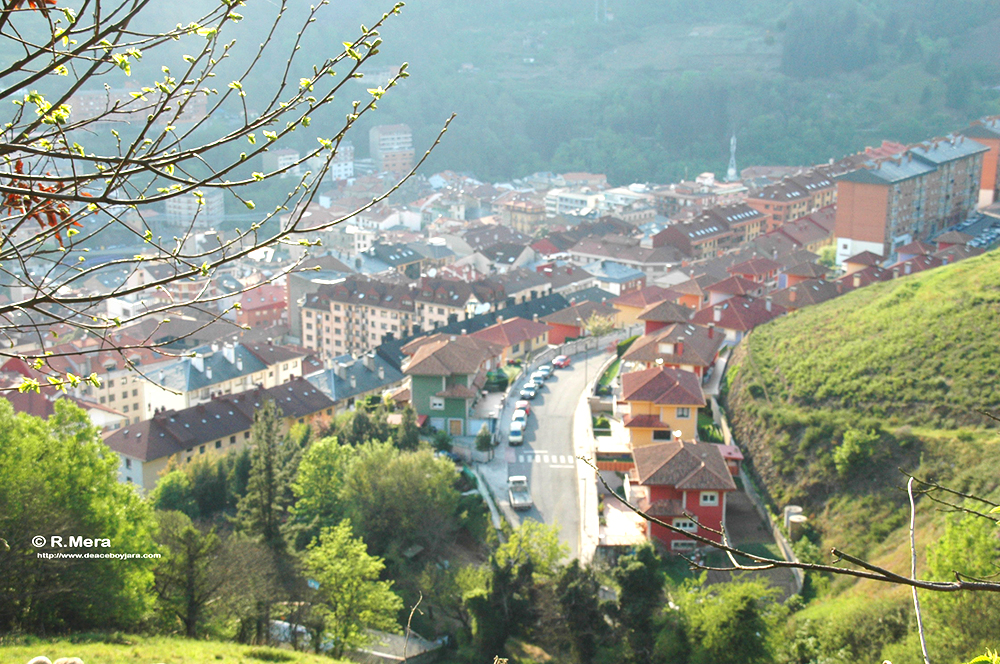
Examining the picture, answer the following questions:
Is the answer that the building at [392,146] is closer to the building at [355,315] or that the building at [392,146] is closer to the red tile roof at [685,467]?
the building at [355,315]

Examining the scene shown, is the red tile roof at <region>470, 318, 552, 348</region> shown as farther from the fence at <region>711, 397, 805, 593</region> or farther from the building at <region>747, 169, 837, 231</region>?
the building at <region>747, 169, 837, 231</region>

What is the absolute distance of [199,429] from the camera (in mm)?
22750

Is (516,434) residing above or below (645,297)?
below

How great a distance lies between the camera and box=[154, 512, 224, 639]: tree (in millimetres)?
11086

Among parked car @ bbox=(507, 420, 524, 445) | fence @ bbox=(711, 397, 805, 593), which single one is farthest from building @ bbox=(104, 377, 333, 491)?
fence @ bbox=(711, 397, 805, 593)

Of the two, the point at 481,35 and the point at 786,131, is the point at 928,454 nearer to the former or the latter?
the point at 786,131

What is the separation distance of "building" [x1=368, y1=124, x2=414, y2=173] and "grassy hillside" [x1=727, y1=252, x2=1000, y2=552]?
5948cm

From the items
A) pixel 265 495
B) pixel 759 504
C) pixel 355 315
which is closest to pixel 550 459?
pixel 759 504

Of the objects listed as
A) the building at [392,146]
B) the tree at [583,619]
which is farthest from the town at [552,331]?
the building at [392,146]

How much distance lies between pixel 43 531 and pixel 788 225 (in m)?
35.3

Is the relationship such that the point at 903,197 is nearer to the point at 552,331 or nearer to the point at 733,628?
the point at 552,331

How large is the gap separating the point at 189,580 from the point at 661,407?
9.46 m

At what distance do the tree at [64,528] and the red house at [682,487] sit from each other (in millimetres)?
7896

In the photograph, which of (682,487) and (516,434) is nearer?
(682,487)
